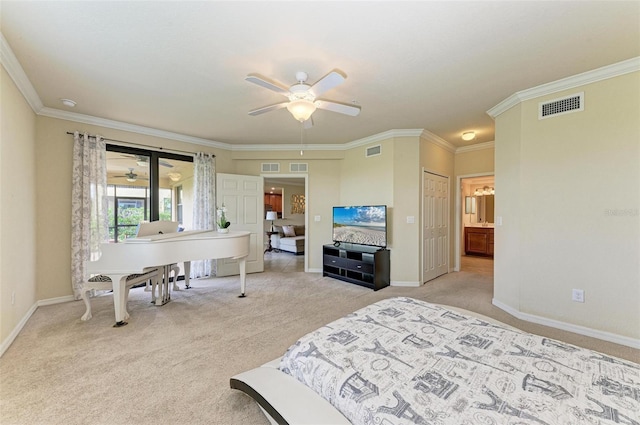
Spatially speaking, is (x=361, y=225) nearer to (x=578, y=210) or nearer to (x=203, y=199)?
(x=578, y=210)

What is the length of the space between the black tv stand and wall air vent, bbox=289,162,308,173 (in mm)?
1690

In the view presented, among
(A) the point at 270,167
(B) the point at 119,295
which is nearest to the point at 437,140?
(A) the point at 270,167

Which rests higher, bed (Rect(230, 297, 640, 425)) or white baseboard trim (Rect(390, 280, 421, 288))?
bed (Rect(230, 297, 640, 425))

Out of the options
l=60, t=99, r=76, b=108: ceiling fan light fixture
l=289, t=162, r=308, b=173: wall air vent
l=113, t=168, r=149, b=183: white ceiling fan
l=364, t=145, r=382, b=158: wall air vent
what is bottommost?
l=113, t=168, r=149, b=183: white ceiling fan

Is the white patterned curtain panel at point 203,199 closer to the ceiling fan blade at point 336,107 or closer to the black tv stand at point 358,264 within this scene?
the black tv stand at point 358,264

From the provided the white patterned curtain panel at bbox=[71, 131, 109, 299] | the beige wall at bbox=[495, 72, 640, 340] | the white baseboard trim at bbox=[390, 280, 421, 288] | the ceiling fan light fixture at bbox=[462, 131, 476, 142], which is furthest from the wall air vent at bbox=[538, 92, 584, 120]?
the white patterned curtain panel at bbox=[71, 131, 109, 299]

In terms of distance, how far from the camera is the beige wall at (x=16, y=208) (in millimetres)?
2428

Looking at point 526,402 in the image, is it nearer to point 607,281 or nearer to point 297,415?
point 297,415

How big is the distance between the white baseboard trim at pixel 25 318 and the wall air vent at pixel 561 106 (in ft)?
19.2

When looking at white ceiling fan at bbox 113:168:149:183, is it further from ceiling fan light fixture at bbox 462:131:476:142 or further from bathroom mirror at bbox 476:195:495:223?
bathroom mirror at bbox 476:195:495:223

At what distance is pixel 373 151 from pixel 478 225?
198 inches

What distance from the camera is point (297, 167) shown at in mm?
5594

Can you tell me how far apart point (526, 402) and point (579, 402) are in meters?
0.20

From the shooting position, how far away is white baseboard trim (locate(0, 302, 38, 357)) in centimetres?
235
